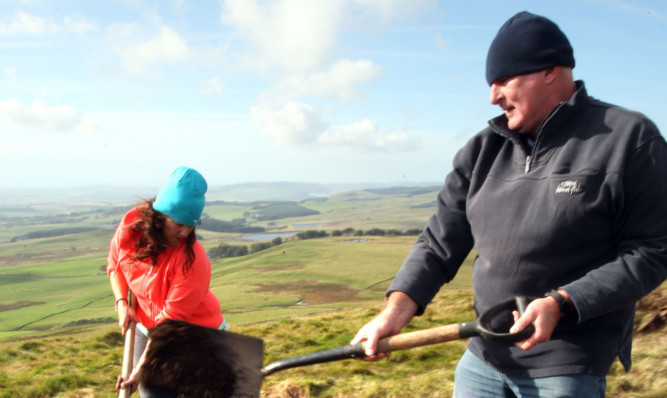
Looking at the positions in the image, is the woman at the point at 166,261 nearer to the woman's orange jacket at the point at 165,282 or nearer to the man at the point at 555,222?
the woman's orange jacket at the point at 165,282

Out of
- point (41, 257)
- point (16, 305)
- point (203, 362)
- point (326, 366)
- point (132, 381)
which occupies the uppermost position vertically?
point (203, 362)

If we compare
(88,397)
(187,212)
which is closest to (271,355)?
(88,397)

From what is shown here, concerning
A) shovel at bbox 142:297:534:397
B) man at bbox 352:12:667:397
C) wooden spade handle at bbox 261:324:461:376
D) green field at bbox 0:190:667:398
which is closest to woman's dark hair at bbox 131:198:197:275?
shovel at bbox 142:297:534:397

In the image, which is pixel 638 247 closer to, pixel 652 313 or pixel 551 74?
pixel 551 74

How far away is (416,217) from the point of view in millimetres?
152125

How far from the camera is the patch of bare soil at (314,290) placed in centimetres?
5500

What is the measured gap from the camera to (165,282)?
436 centimetres

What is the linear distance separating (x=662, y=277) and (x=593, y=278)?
31 centimetres

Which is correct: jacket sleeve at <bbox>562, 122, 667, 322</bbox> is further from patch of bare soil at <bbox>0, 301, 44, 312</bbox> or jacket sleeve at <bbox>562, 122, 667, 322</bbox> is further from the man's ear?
patch of bare soil at <bbox>0, 301, 44, 312</bbox>

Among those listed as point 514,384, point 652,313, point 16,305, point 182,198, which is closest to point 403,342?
point 514,384

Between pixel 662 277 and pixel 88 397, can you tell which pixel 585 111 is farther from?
pixel 88 397

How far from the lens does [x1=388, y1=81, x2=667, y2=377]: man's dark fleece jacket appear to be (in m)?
2.14

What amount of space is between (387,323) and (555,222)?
3.27 ft

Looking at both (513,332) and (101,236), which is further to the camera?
(101,236)
